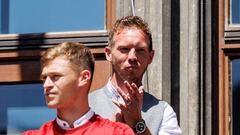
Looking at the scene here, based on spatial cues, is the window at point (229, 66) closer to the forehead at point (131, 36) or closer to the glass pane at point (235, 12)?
the glass pane at point (235, 12)

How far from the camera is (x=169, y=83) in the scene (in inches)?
187

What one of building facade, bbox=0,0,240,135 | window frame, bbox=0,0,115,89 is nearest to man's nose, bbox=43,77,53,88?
building facade, bbox=0,0,240,135

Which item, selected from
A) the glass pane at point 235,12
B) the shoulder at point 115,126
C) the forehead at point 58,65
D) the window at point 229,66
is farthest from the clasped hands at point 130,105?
the glass pane at point 235,12

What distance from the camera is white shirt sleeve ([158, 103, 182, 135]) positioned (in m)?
3.64

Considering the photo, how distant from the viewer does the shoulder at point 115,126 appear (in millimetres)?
3247

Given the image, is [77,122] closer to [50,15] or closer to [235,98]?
[235,98]

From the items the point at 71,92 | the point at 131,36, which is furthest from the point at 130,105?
A: the point at 131,36

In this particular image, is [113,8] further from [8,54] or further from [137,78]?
[137,78]

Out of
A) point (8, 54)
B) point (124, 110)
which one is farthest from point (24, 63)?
point (124, 110)

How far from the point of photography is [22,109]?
5.15 meters

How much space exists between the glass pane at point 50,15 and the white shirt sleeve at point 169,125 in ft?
4.59

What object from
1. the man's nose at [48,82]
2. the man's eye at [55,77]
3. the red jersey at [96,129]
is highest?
the man's eye at [55,77]

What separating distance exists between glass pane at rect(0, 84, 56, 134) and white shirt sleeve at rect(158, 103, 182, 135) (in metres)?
1.46

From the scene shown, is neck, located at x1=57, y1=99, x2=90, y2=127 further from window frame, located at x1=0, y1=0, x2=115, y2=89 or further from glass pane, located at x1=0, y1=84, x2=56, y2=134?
glass pane, located at x1=0, y1=84, x2=56, y2=134
